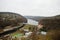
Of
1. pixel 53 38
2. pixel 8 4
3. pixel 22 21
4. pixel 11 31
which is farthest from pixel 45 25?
pixel 8 4

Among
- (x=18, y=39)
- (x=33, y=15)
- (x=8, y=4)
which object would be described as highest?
(x=8, y=4)

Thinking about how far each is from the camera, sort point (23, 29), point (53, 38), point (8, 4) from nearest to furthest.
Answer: point (53, 38) < point (23, 29) < point (8, 4)

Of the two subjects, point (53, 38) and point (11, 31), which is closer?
point (53, 38)

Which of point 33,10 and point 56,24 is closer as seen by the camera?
point 56,24

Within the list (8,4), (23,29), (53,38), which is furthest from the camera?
(8,4)

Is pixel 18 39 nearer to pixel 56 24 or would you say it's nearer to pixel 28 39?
pixel 28 39

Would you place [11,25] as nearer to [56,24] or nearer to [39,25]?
[39,25]

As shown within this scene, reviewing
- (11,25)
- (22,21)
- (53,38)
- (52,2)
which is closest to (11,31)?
(11,25)

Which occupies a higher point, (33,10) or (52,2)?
(52,2)

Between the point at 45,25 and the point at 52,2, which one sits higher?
the point at 52,2
